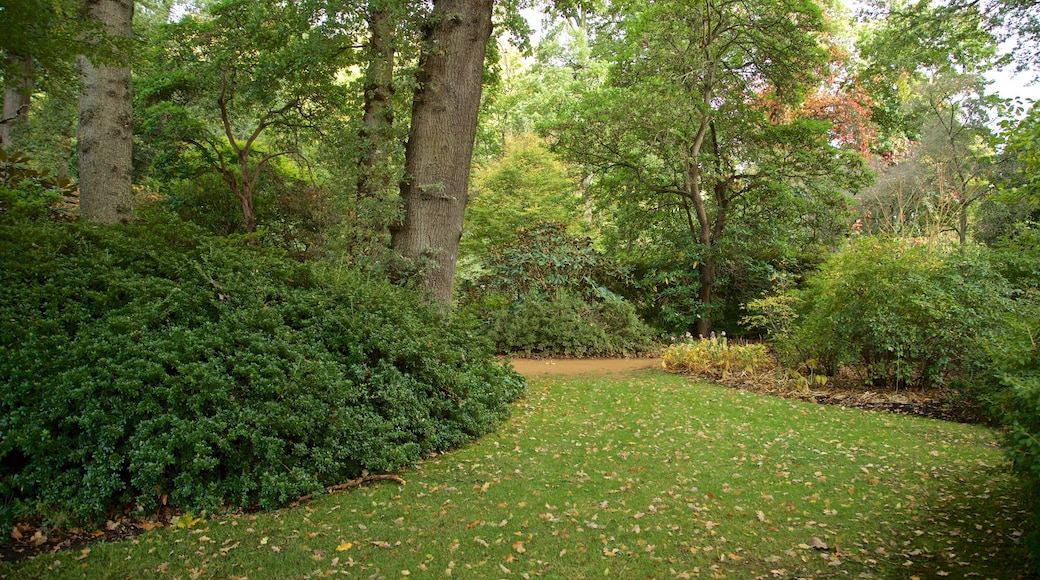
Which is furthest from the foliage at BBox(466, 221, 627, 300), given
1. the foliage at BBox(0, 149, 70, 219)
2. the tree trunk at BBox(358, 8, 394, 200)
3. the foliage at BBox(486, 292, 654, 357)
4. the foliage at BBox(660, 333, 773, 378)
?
the foliage at BBox(0, 149, 70, 219)

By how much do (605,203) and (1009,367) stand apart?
10.1 m

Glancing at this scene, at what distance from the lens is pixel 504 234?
15469 mm

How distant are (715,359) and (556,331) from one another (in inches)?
105

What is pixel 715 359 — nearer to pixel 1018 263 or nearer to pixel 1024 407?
pixel 1018 263

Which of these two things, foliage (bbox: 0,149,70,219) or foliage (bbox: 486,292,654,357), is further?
foliage (bbox: 486,292,654,357)

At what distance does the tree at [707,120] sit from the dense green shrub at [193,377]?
305 inches

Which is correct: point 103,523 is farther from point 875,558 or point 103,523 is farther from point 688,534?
point 875,558

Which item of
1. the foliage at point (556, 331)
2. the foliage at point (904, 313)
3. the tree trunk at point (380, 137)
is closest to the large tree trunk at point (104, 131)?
the tree trunk at point (380, 137)

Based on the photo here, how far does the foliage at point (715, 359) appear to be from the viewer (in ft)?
27.1

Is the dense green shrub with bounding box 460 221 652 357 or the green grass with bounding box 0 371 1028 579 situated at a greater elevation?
the dense green shrub with bounding box 460 221 652 357

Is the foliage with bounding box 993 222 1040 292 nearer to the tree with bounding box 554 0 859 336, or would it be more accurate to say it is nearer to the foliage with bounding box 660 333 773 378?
the foliage with bounding box 660 333 773 378

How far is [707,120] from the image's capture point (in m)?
11.2

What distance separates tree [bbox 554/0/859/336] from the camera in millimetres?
11016

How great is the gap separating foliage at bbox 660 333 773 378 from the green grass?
3077 millimetres
